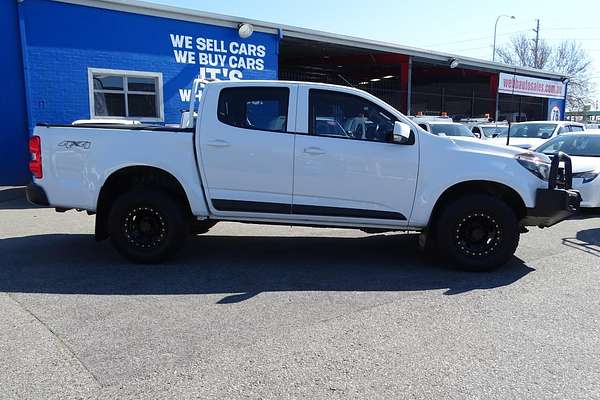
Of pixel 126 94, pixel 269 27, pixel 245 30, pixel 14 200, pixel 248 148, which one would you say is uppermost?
pixel 269 27

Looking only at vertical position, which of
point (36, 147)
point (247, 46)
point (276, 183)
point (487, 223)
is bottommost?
point (487, 223)

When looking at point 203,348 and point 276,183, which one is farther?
point 276,183

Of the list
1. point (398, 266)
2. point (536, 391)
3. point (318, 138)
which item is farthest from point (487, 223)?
point (536, 391)

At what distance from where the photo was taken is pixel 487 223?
223 inches

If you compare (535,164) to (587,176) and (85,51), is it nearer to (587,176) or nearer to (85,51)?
(587,176)

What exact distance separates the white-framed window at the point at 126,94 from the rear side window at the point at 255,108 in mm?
8166

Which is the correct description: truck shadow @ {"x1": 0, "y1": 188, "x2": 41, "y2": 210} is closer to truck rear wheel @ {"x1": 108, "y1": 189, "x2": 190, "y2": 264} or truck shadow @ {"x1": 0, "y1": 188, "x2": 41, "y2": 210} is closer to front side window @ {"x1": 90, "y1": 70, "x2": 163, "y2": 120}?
front side window @ {"x1": 90, "y1": 70, "x2": 163, "y2": 120}

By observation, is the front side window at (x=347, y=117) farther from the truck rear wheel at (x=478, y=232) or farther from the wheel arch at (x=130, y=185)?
the wheel arch at (x=130, y=185)

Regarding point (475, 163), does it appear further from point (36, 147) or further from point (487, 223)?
point (36, 147)

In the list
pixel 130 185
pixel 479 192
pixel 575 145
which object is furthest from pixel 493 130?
pixel 130 185

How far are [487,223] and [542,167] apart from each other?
870 millimetres

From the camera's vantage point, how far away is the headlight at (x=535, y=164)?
5613 millimetres

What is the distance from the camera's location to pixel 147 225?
19.0 ft

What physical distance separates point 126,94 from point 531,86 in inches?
869
